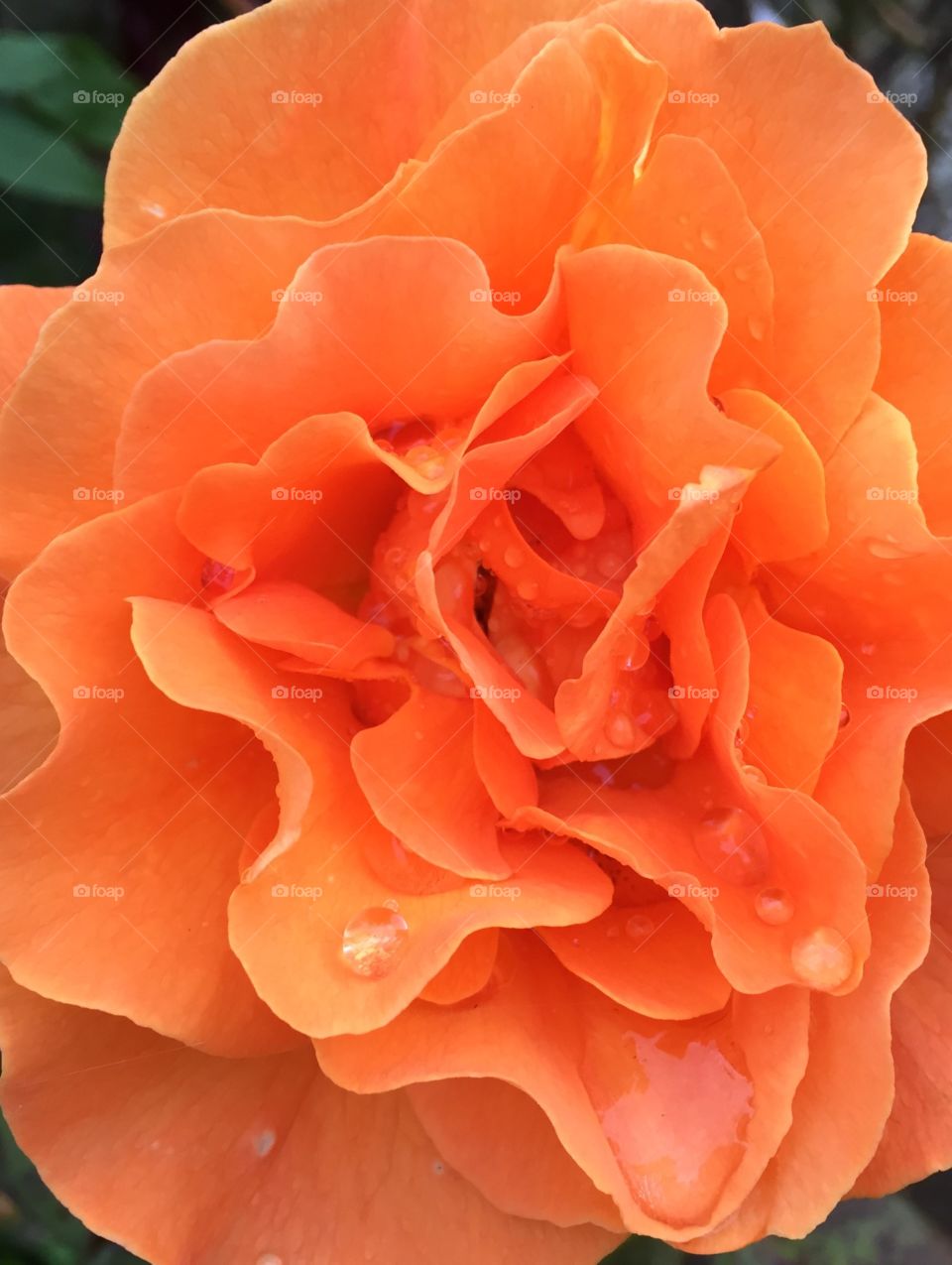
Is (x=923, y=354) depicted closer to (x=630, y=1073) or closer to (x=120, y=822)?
(x=630, y=1073)

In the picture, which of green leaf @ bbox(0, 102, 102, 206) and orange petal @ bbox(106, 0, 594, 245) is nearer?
orange petal @ bbox(106, 0, 594, 245)

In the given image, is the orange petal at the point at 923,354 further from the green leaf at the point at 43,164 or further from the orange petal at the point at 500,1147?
the green leaf at the point at 43,164

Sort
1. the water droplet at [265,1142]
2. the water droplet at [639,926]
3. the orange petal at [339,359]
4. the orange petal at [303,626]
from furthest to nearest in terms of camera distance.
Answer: the water droplet at [265,1142] → the water droplet at [639,926] → the orange petal at [303,626] → the orange petal at [339,359]

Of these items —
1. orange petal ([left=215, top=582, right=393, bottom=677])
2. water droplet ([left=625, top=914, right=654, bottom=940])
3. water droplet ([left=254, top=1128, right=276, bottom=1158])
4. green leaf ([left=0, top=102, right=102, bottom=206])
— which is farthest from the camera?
green leaf ([left=0, top=102, right=102, bottom=206])

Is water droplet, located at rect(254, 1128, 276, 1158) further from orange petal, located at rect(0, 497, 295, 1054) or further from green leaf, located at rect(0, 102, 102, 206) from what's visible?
green leaf, located at rect(0, 102, 102, 206)

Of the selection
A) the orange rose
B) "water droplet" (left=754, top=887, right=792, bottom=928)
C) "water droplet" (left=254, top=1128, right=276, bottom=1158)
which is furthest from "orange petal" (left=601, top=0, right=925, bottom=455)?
"water droplet" (left=254, top=1128, right=276, bottom=1158)

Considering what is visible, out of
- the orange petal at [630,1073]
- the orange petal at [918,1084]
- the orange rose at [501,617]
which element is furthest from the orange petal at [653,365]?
the orange petal at [918,1084]

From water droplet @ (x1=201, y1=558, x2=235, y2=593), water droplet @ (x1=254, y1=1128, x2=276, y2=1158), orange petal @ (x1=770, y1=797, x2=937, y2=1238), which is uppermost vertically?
water droplet @ (x1=201, y1=558, x2=235, y2=593)
